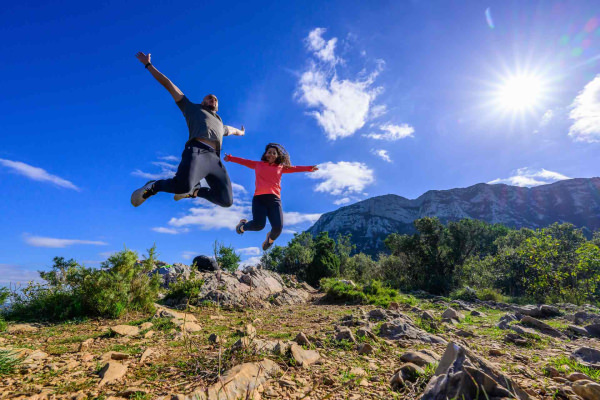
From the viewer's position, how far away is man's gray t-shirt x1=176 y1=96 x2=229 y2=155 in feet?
13.5

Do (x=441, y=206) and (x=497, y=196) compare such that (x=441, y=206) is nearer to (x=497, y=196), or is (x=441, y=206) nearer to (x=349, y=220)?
(x=497, y=196)

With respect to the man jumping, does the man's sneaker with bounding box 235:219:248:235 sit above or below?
below

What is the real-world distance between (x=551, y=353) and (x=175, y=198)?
6.41m

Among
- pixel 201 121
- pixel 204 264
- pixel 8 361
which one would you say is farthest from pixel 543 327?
pixel 204 264

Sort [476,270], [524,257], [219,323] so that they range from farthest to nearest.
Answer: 1. [476,270]
2. [524,257]
3. [219,323]

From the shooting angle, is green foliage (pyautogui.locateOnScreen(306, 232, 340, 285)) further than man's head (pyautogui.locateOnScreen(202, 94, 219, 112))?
Yes

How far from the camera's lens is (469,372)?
1.84m

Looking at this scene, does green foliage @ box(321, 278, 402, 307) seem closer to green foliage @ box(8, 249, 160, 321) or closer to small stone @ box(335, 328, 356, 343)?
small stone @ box(335, 328, 356, 343)

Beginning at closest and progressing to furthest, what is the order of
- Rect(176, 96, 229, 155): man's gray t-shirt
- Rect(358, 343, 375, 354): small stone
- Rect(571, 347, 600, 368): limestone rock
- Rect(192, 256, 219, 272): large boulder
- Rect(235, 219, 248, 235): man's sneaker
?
Rect(571, 347, 600, 368): limestone rock → Rect(358, 343, 375, 354): small stone → Rect(176, 96, 229, 155): man's gray t-shirt → Rect(235, 219, 248, 235): man's sneaker → Rect(192, 256, 219, 272): large boulder

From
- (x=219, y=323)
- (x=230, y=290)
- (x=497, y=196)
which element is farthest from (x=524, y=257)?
(x=497, y=196)

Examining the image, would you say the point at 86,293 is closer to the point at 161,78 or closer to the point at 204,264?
the point at 161,78

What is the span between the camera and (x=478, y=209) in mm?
135000

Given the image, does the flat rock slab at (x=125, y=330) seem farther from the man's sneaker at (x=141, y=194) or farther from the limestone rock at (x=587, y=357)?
the limestone rock at (x=587, y=357)

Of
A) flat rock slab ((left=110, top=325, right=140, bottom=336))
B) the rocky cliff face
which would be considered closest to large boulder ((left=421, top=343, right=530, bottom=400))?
flat rock slab ((left=110, top=325, right=140, bottom=336))
